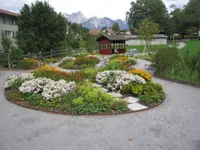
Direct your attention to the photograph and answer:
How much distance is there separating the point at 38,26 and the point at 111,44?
9679 mm

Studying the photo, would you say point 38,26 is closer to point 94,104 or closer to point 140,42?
point 94,104

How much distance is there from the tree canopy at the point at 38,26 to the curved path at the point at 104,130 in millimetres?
13117

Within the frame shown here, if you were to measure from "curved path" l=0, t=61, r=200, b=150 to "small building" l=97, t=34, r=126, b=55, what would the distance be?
18944 mm

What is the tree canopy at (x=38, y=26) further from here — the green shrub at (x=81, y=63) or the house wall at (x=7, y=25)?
the house wall at (x=7, y=25)

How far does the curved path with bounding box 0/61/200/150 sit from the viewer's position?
10.8 feet

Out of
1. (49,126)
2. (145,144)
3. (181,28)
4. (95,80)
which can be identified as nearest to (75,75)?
(95,80)

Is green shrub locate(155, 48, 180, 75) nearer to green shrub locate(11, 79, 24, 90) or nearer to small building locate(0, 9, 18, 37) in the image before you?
green shrub locate(11, 79, 24, 90)

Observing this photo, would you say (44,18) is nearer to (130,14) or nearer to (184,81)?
(184,81)

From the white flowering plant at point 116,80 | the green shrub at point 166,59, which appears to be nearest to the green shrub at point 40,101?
the white flowering plant at point 116,80

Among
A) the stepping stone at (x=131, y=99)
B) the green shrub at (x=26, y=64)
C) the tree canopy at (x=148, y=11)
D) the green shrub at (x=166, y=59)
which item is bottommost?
the stepping stone at (x=131, y=99)

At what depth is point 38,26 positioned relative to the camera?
17.7 m

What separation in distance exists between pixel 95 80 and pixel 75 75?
93 centimetres

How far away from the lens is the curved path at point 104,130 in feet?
10.8

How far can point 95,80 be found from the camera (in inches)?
313
